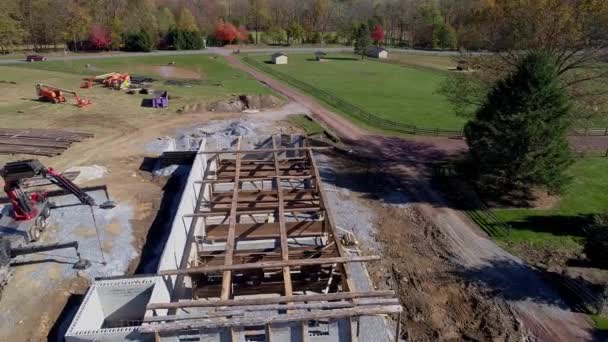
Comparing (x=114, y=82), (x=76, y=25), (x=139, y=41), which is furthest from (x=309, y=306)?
(x=76, y=25)

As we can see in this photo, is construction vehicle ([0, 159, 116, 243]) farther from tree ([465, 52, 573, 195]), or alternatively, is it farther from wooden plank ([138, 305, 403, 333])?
tree ([465, 52, 573, 195])

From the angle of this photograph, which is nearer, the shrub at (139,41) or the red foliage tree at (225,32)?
the shrub at (139,41)

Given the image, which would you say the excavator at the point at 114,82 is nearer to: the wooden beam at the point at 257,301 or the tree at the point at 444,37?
the wooden beam at the point at 257,301

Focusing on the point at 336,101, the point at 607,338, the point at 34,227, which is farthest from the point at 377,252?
the point at 336,101

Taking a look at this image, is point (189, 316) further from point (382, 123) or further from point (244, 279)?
point (382, 123)

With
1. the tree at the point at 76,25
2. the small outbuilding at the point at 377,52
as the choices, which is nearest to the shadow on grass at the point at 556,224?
the small outbuilding at the point at 377,52

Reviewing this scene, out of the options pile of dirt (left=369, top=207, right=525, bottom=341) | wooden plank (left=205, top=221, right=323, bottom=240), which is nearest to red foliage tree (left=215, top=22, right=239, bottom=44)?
pile of dirt (left=369, top=207, right=525, bottom=341)
